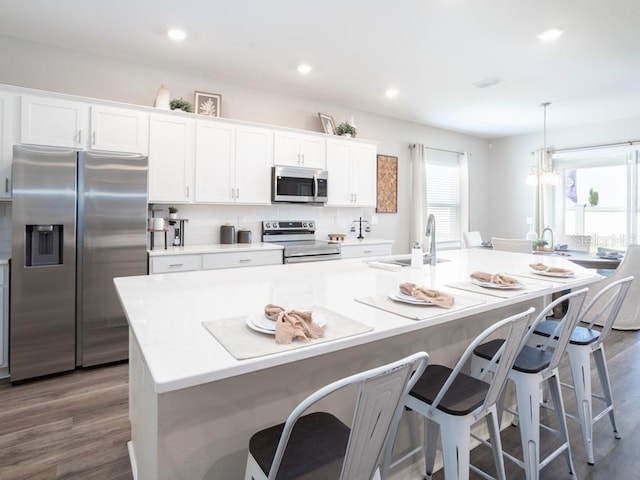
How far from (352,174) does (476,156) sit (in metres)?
3.23

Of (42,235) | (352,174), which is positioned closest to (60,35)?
(42,235)

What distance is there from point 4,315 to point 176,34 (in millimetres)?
2488

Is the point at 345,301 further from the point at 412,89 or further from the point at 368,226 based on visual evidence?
the point at 368,226

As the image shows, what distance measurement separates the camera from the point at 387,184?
18.4 ft

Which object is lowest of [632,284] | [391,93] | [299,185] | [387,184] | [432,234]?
[632,284]

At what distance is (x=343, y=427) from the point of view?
121 cm

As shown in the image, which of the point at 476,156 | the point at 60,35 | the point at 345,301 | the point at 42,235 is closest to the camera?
the point at 345,301

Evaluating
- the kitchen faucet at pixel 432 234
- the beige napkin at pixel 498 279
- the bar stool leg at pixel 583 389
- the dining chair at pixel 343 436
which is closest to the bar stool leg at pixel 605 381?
the bar stool leg at pixel 583 389

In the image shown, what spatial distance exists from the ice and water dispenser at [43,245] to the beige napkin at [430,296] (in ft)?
8.75

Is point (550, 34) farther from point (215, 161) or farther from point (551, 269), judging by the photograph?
point (215, 161)

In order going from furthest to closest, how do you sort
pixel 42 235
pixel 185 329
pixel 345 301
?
pixel 42 235 → pixel 345 301 → pixel 185 329

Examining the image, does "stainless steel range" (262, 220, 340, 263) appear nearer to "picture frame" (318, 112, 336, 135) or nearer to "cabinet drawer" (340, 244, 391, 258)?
"cabinet drawer" (340, 244, 391, 258)

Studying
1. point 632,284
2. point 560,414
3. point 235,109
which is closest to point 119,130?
point 235,109

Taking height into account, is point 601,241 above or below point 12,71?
below
